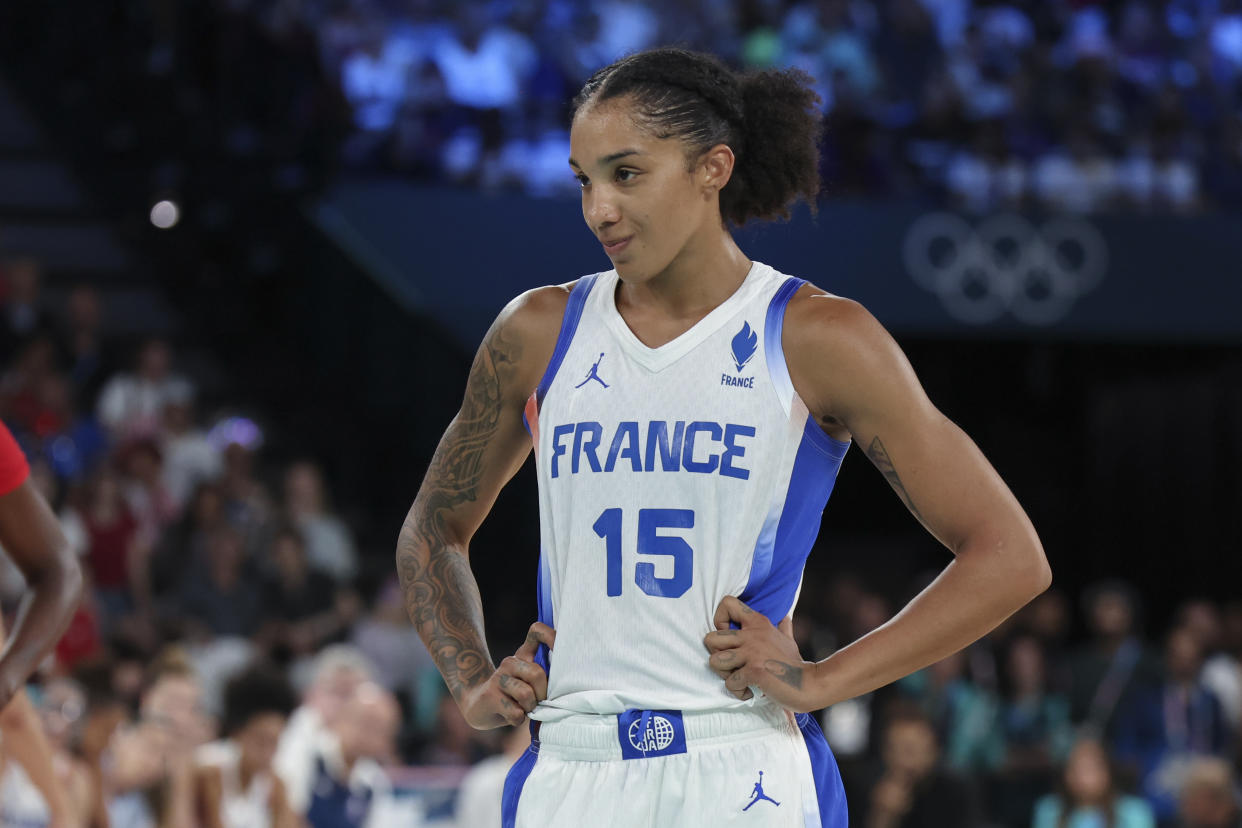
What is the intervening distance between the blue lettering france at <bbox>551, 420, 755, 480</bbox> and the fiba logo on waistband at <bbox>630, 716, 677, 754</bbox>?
41 centimetres

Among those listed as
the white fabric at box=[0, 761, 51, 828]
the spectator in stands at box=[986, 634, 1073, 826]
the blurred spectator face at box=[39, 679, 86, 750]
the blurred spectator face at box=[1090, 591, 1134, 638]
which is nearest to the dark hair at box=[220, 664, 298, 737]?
the blurred spectator face at box=[39, 679, 86, 750]

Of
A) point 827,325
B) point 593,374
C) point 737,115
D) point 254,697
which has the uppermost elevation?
point 737,115

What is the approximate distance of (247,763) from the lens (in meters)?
6.97

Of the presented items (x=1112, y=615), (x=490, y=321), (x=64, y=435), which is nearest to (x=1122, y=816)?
(x=1112, y=615)

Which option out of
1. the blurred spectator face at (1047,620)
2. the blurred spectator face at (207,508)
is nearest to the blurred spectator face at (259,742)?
the blurred spectator face at (207,508)

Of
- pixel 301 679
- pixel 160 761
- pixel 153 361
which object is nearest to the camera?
pixel 160 761

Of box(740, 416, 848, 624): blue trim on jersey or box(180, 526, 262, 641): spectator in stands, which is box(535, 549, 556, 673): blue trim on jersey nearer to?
box(740, 416, 848, 624): blue trim on jersey

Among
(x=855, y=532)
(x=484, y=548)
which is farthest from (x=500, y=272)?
(x=855, y=532)

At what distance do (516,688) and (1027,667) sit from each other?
8.63m

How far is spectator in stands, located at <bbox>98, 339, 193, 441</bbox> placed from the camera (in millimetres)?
10719

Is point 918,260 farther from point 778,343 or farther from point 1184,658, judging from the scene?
point 778,343

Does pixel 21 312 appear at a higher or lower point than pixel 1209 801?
higher

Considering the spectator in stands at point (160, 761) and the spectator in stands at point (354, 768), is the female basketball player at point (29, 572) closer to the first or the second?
the spectator in stands at point (160, 761)

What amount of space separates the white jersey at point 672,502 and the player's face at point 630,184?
159 mm
